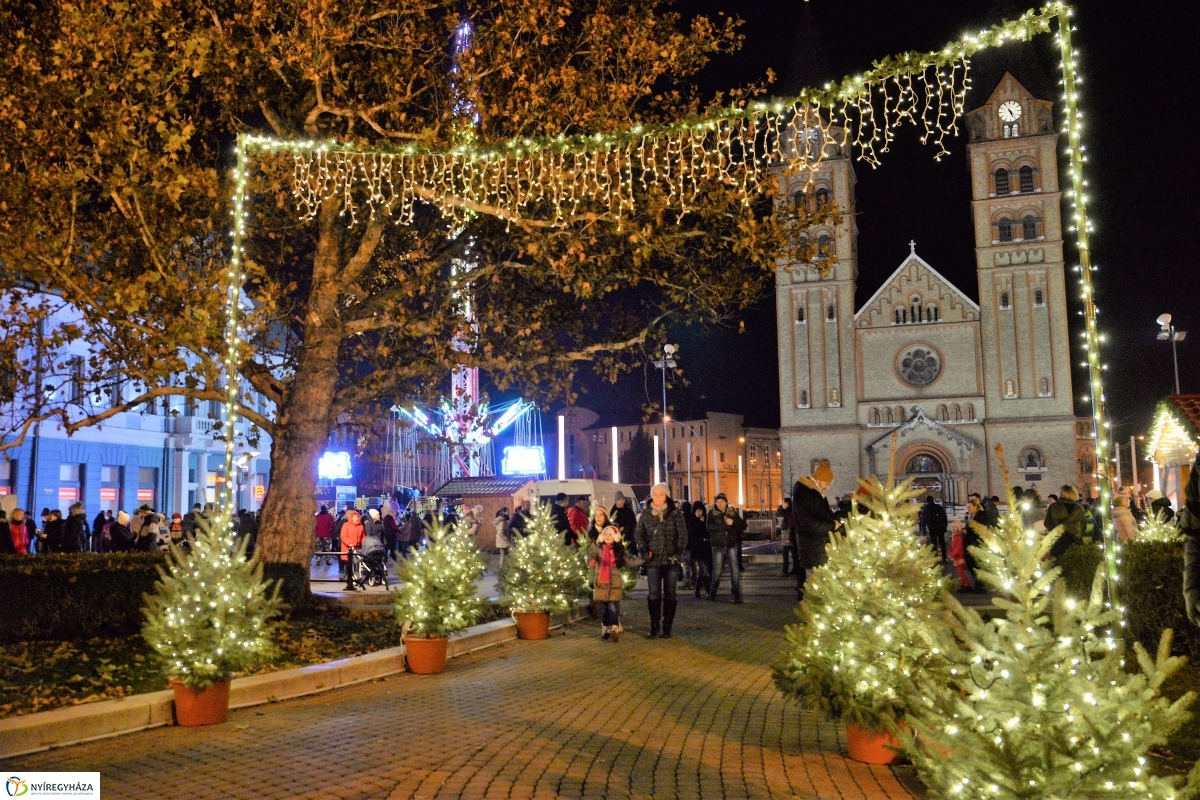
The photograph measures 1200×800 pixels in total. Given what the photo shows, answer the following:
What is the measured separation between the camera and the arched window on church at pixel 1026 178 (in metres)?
62.8

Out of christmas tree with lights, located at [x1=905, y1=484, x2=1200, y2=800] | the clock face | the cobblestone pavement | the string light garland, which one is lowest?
the cobblestone pavement

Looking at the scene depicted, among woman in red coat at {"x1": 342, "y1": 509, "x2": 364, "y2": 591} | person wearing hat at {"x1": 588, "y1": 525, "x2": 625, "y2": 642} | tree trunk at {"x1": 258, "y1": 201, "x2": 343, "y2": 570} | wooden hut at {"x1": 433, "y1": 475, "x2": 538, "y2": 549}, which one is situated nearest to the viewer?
person wearing hat at {"x1": 588, "y1": 525, "x2": 625, "y2": 642}

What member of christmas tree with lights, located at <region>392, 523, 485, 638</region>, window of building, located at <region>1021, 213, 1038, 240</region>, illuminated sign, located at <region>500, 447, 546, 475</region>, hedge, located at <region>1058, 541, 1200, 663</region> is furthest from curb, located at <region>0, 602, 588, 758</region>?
window of building, located at <region>1021, 213, 1038, 240</region>

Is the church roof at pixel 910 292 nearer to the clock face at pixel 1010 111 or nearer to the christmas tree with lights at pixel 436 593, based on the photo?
the clock face at pixel 1010 111

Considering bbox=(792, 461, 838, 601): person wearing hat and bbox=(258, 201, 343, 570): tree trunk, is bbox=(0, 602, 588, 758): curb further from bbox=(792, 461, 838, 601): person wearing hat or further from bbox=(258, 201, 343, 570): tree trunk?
bbox=(792, 461, 838, 601): person wearing hat

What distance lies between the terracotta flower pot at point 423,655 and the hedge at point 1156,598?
670 cm

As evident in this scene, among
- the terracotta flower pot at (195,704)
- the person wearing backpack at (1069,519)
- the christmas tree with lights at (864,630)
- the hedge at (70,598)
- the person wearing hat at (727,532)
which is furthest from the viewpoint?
the person wearing hat at (727,532)

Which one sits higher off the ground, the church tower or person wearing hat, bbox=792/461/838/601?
the church tower

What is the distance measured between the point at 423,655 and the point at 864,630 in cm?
538

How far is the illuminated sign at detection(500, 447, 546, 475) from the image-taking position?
60.4 meters

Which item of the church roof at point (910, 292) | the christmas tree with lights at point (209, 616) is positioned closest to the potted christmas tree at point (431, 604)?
the christmas tree with lights at point (209, 616)

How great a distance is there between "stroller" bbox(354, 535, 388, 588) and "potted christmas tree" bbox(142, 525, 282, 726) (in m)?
12.1

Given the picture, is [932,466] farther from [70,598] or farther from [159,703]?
[159,703]

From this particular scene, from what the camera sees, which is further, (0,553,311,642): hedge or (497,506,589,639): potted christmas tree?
A: (497,506,589,639): potted christmas tree
